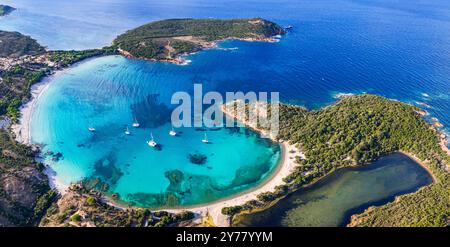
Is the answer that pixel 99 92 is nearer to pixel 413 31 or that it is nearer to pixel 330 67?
pixel 330 67

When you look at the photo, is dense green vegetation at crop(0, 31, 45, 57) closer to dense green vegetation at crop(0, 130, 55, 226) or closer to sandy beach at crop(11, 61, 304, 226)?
sandy beach at crop(11, 61, 304, 226)

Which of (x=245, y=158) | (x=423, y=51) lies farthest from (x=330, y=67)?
(x=245, y=158)

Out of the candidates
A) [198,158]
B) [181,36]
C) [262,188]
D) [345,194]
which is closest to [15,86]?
[198,158]

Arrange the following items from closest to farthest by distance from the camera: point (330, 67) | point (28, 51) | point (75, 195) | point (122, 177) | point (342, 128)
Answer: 1. point (75, 195)
2. point (122, 177)
3. point (342, 128)
4. point (330, 67)
5. point (28, 51)

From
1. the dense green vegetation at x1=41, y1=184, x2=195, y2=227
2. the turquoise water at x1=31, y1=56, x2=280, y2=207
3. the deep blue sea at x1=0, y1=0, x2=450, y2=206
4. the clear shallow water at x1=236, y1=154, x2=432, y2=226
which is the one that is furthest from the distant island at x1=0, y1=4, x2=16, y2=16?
the clear shallow water at x1=236, y1=154, x2=432, y2=226

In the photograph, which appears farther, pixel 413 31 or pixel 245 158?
pixel 413 31

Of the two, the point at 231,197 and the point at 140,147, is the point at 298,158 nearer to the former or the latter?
the point at 231,197

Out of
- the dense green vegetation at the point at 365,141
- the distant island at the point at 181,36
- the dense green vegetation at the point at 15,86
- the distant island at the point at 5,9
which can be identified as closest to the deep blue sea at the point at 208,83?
the distant island at the point at 5,9

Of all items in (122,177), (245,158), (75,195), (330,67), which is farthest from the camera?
(330,67)
